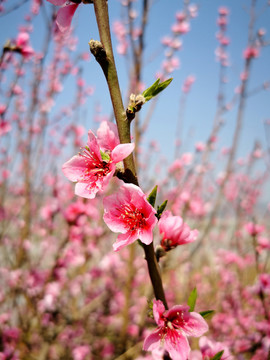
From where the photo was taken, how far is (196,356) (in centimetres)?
112

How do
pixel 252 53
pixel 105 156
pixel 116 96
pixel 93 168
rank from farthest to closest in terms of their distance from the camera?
pixel 252 53 → pixel 93 168 → pixel 105 156 → pixel 116 96

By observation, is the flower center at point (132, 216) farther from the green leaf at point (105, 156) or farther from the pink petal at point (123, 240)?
the green leaf at point (105, 156)

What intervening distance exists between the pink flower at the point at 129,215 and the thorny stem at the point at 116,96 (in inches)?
1.8

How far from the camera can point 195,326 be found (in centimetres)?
83

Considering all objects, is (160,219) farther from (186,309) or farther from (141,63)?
(141,63)

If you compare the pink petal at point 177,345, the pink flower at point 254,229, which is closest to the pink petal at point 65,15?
the pink petal at point 177,345

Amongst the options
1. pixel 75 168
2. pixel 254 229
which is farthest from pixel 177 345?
pixel 254 229

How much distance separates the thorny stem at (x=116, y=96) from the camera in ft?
2.55

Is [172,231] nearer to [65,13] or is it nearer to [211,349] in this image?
[211,349]

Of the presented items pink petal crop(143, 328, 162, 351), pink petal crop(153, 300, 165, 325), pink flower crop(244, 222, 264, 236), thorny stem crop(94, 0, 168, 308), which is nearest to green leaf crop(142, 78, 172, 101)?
thorny stem crop(94, 0, 168, 308)

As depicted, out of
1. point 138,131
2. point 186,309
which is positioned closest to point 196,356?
point 186,309

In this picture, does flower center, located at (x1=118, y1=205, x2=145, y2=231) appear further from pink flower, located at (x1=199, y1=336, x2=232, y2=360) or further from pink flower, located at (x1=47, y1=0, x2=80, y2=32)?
pink flower, located at (x1=47, y1=0, x2=80, y2=32)

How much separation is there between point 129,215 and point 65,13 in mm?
789

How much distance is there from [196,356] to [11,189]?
853cm
